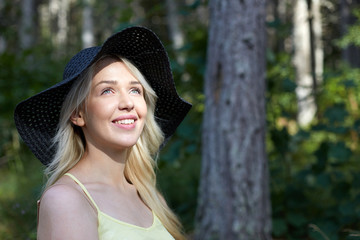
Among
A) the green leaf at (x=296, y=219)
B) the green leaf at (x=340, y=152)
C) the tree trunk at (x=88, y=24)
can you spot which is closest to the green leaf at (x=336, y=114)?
the green leaf at (x=340, y=152)

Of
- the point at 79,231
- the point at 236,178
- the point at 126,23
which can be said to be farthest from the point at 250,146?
the point at 79,231

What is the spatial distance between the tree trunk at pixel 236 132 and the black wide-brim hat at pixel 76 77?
89.2 inches

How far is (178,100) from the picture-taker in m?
2.11

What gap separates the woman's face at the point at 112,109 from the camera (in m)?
1.76

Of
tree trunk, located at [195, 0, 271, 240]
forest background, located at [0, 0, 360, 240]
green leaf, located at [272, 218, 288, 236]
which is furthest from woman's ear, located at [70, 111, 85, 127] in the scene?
green leaf, located at [272, 218, 288, 236]

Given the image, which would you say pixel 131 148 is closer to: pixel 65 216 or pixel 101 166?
pixel 101 166

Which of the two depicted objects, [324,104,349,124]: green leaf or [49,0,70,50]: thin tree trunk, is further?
[49,0,70,50]: thin tree trunk

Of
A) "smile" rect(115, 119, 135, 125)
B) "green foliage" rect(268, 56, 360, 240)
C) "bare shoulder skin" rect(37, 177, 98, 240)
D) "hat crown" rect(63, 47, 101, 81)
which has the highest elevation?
"hat crown" rect(63, 47, 101, 81)

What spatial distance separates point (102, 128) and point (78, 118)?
0.11 m

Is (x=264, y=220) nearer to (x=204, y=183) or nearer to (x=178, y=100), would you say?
(x=204, y=183)

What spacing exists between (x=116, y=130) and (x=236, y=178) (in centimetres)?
263

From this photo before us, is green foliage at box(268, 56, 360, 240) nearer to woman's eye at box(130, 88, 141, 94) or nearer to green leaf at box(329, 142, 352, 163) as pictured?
green leaf at box(329, 142, 352, 163)

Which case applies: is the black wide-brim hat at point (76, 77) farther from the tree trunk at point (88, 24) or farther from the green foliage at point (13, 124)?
the tree trunk at point (88, 24)

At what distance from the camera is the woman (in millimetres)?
1674
